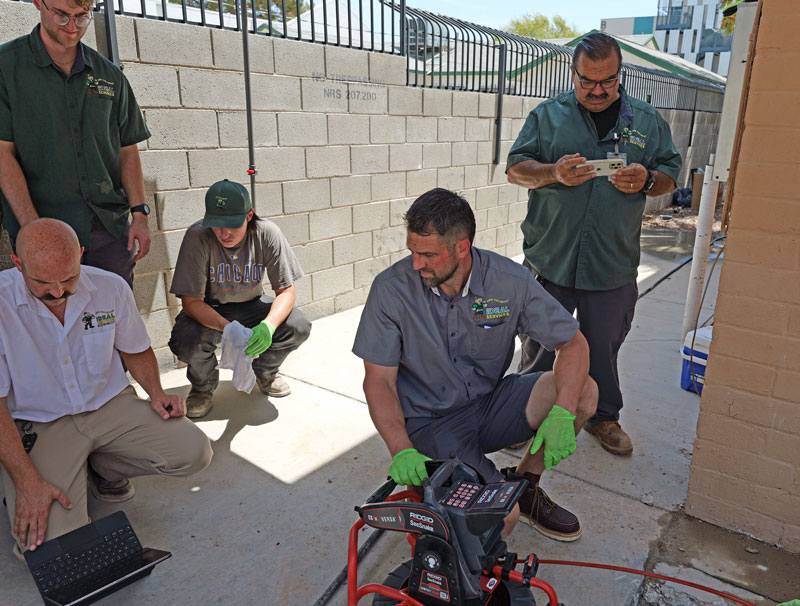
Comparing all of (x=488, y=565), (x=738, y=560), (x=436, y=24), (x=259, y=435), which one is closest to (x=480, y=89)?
(x=436, y=24)

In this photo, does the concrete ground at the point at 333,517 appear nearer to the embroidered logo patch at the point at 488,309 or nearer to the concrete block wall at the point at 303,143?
the embroidered logo patch at the point at 488,309

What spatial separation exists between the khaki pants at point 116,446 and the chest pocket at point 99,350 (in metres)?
0.14

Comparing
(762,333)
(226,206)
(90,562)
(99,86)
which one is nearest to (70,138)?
(99,86)

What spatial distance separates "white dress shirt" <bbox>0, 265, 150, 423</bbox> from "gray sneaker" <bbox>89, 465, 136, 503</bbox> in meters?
0.35

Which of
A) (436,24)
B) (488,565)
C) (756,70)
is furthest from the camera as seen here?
(436,24)

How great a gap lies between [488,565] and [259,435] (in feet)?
5.53

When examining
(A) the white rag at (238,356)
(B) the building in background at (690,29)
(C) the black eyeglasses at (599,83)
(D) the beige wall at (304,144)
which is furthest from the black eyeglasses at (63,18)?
(B) the building in background at (690,29)

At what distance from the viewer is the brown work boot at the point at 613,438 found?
9.21 ft

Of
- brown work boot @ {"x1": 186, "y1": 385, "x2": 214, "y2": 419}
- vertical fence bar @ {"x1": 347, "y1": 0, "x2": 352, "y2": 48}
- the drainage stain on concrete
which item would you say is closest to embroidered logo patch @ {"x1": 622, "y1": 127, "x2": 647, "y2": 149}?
the drainage stain on concrete

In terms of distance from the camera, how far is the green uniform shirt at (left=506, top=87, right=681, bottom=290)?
2639 mm

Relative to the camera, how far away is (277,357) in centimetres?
331

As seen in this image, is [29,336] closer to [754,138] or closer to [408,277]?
[408,277]

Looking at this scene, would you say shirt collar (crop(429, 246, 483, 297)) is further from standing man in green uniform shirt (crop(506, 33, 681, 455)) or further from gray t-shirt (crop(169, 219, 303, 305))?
gray t-shirt (crop(169, 219, 303, 305))

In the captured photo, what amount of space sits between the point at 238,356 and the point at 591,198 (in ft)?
5.74
